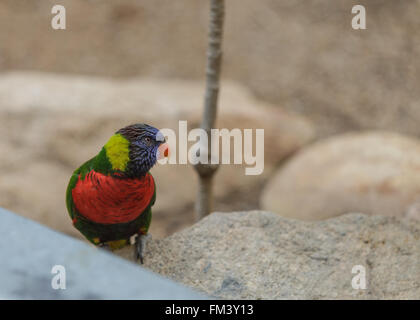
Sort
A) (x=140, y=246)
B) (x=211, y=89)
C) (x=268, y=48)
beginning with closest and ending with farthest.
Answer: (x=140, y=246) → (x=211, y=89) → (x=268, y=48)

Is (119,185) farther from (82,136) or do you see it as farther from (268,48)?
(268,48)

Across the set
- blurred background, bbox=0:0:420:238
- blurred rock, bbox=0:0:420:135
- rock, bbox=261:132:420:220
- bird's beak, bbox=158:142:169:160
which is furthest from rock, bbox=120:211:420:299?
blurred rock, bbox=0:0:420:135

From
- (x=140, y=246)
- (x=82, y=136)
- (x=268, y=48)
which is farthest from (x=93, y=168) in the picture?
(x=268, y=48)

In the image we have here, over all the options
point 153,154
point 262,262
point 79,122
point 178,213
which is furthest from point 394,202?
point 79,122

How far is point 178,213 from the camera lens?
147 inches

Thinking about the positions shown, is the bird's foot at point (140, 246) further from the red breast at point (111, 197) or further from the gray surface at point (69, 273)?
the gray surface at point (69, 273)

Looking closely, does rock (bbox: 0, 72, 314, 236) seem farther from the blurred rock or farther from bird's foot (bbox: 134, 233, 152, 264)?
bird's foot (bbox: 134, 233, 152, 264)

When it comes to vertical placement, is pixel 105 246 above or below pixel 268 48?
below

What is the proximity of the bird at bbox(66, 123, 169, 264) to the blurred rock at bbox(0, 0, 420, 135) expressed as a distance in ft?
9.94

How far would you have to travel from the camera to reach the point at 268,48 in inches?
191

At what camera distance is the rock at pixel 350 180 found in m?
3.19

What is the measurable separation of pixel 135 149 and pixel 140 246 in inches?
15.6

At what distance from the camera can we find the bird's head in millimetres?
1591
